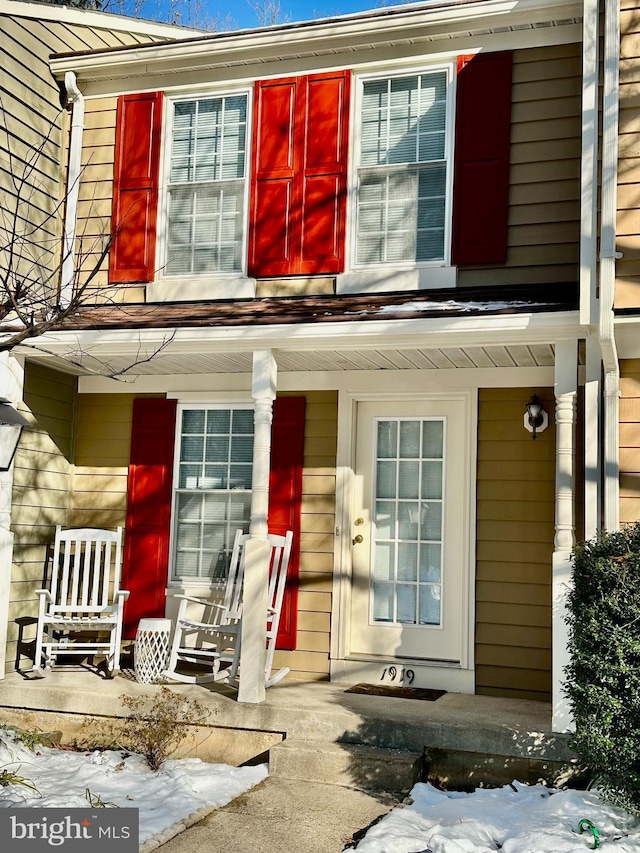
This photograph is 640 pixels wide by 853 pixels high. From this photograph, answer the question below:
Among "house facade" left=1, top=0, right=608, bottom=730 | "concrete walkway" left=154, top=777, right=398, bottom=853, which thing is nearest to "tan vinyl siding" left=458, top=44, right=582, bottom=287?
"house facade" left=1, top=0, right=608, bottom=730

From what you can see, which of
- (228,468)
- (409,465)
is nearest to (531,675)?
(409,465)

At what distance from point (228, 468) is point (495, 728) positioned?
9.63 ft

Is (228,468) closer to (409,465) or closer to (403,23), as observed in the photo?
(409,465)

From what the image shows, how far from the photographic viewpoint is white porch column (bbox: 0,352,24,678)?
20.9 feet

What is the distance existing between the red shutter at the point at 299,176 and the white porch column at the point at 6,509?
1.83m

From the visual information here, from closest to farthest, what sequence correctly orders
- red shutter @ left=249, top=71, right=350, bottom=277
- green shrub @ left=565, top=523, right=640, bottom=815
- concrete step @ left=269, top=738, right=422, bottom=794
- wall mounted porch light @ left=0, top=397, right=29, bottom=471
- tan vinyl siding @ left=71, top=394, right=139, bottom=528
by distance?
green shrub @ left=565, top=523, right=640, bottom=815
concrete step @ left=269, top=738, right=422, bottom=794
wall mounted porch light @ left=0, top=397, right=29, bottom=471
red shutter @ left=249, top=71, right=350, bottom=277
tan vinyl siding @ left=71, top=394, right=139, bottom=528

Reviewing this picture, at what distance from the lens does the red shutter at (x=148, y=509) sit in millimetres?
7105

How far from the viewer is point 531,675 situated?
20.1 feet

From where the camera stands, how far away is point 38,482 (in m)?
6.98

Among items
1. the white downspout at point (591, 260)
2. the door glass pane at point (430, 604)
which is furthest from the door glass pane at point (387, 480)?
the white downspout at point (591, 260)

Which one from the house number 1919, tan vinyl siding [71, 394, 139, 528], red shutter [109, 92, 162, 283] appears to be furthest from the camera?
tan vinyl siding [71, 394, 139, 528]

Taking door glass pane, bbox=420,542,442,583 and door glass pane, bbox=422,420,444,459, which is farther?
door glass pane, bbox=422,420,444,459

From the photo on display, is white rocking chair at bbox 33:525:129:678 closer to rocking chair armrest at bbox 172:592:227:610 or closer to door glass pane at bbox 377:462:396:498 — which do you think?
rocking chair armrest at bbox 172:592:227:610

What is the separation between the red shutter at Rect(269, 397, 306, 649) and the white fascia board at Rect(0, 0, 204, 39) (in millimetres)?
3193
